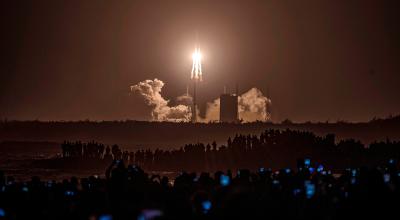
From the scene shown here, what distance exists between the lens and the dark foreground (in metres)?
60.1

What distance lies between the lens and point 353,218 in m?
61.8

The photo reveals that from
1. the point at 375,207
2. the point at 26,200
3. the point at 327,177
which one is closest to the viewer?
the point at 375,207

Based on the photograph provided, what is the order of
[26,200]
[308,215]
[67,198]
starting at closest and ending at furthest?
1. [308,215]
2. [26,200]
3. [67,198]

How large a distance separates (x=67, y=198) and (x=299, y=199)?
22.3 metres

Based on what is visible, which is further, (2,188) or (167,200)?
(2,188)

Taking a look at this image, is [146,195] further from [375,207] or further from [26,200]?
[375,207]

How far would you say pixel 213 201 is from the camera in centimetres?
6906

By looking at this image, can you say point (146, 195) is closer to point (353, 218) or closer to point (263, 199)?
point (263, 199)

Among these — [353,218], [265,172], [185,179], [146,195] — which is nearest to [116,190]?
[146,195]

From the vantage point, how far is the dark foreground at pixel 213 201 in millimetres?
60128

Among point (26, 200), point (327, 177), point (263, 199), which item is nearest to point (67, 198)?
point (26, 200)

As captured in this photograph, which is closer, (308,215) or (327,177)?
(308,215)

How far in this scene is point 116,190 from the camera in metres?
82.7

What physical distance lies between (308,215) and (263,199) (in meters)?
4.08
